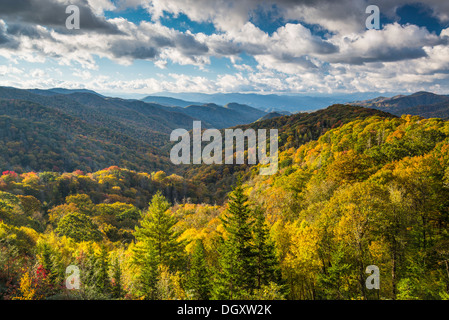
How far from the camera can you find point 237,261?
2519 cm

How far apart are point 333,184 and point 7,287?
4182 centimetres

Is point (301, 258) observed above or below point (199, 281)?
above

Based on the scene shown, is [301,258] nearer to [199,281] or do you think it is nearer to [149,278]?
[199,281]

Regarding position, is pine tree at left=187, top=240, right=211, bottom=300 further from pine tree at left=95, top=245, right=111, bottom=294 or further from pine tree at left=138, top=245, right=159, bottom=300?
pine tree at left=95, top=245, right=111, bottom=294

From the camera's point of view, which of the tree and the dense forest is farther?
the tree

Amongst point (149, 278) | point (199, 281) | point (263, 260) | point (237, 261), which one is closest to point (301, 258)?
point (263, 260)

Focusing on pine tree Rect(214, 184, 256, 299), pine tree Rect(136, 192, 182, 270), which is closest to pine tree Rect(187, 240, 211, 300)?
pine tree Rect(214, 184, 256, 299)

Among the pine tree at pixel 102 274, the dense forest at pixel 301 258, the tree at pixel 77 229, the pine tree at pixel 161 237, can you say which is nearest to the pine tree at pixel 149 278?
the dense forest at pixel 301 258

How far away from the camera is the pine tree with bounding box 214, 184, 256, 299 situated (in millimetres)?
24750

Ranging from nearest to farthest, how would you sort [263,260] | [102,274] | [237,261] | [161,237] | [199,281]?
[237,261] < [263,260] < [199,281] < [102,274] < [161,237]
